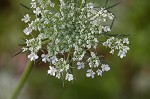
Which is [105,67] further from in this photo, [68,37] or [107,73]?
[107,73]

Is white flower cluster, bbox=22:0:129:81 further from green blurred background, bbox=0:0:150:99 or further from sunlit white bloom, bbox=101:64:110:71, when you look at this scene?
green blurred background, bbox=0:0:150:99

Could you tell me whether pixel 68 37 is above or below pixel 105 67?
above

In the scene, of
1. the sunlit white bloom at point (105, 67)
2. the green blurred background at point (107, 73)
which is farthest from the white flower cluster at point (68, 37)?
the green blurred background at point (107, 73)

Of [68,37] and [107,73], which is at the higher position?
[107,73]

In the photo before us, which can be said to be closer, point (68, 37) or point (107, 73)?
point (68, 37)

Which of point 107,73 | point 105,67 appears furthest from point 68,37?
point 107,73

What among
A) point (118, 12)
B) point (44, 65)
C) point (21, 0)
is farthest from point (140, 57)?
point (21, 0)

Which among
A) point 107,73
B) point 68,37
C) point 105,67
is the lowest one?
point 105,67
